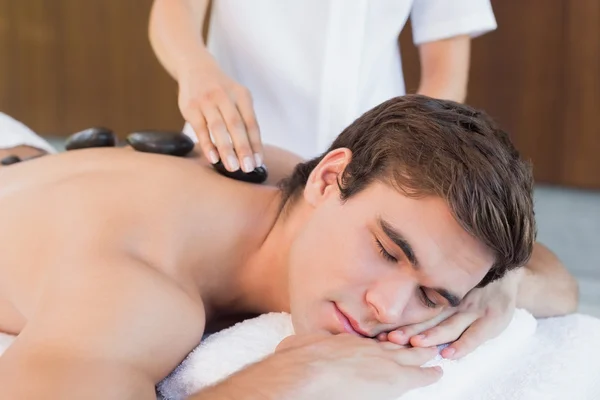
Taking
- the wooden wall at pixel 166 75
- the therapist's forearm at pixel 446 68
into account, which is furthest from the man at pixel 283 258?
the wooden wall at pixel 166 75

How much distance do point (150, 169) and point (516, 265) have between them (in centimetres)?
56

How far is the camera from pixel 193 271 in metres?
1.13

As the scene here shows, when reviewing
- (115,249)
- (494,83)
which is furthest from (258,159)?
(494,83)

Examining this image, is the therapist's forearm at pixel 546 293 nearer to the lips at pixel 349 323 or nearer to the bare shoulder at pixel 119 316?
the lips at pixel 349 323

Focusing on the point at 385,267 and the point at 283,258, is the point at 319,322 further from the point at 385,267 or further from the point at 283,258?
the point at 283,258

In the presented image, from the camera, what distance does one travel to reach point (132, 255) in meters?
1.01

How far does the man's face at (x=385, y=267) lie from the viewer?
1006mm

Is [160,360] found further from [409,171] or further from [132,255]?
[409,171]

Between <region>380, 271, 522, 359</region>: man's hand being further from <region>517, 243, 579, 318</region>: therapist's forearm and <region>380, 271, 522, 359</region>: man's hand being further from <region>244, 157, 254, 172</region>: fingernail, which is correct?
<region>244, 157, 254, 172</region>: fingernail

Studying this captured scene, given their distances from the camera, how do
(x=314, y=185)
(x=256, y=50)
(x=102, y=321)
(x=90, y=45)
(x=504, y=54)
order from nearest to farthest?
(x=102, y=321), (x=314, y=185), (x=256, y=50), (x=504, y=54), (x=90, y=45)

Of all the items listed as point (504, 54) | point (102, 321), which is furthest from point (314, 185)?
point (504, 54)

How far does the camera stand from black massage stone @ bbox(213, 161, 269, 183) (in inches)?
49.5

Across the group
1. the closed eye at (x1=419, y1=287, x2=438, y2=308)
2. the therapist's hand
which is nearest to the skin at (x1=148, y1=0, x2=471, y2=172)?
the therapist's hand

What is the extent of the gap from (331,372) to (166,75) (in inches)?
127
